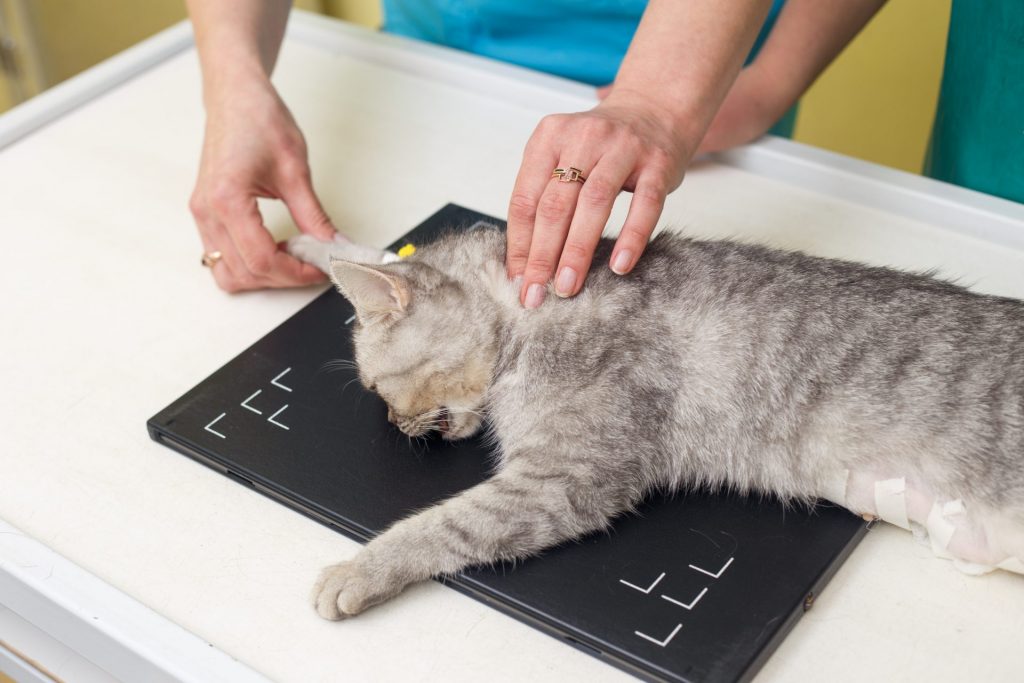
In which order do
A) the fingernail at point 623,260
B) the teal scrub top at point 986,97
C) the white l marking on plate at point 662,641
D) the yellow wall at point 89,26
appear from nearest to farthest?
the white l marking on plate at point 662,641 → the fingernail at point 623,260 → the teal scrub top at point 986,97 → the yellow wall at point 89,26

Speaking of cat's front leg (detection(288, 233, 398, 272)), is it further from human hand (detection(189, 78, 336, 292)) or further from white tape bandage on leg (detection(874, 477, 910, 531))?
white tape bandage on leg (detection(874, 477, 910, 531))

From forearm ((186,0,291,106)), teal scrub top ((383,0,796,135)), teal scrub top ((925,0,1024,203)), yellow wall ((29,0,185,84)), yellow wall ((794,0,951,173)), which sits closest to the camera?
teal scrub top ((925,0,1024,203))

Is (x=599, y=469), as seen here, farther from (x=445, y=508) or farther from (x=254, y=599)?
(x=254, y=599)

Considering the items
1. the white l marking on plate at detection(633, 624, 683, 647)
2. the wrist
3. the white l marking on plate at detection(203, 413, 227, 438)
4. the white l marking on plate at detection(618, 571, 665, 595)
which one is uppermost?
the wrist

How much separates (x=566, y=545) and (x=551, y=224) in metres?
0.35

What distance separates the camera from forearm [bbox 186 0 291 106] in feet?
4.73

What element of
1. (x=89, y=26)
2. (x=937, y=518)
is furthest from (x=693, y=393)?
(x=89, y=26)

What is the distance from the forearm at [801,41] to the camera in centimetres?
151

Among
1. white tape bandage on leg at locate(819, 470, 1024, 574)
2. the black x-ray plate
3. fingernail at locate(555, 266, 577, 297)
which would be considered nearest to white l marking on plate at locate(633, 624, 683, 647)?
the black x-ray plate

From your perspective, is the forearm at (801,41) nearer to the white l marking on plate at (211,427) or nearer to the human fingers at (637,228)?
the human fingers at (637,228)

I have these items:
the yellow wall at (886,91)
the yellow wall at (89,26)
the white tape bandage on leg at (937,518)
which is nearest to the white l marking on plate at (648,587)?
the white tape bandage on leg at (937,518)

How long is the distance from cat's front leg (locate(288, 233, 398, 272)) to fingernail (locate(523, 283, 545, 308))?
0.26m

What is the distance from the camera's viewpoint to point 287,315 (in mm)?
1330

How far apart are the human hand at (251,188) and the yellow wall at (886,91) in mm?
1655
